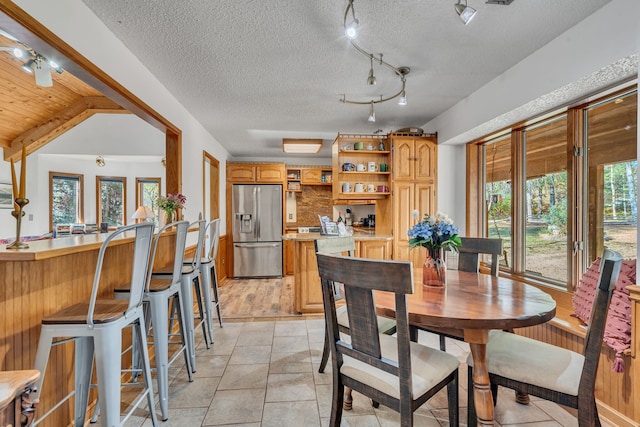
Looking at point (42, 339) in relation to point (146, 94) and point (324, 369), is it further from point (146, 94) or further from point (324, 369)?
point (146, 94)

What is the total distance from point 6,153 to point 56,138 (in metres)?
0.69

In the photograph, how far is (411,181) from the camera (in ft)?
12.7

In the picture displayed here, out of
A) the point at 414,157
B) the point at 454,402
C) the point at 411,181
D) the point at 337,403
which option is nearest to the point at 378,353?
the point at 337,403

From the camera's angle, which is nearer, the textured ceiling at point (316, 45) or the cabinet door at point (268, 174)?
the textured ceiling at point (316, 45)

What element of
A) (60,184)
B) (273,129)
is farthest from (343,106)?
(60,184)

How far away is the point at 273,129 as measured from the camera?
425 centimetres

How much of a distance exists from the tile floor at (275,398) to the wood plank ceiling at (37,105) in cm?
313

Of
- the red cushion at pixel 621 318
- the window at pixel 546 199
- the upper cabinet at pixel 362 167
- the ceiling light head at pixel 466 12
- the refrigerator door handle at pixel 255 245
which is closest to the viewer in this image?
the ceiling light head at pixel 466 12

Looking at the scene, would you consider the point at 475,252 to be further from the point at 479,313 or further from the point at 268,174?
the point at 268,174

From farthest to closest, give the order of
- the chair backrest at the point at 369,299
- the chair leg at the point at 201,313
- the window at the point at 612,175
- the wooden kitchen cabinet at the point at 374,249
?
1. the wooden kitchen cabinet at the point at 374,249
2. the chair leg at the point at 201,313
3. the window at the point at 612,175
4. the chair backrest at the point at 369,299

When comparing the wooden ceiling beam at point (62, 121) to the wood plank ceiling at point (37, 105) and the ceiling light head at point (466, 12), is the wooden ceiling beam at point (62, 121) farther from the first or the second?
the ceiling light head at point (466, 12)

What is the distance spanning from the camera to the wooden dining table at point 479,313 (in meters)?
1.28

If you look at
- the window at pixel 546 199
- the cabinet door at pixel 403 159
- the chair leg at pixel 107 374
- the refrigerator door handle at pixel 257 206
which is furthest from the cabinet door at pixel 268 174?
the chair leg at pixel 107 374

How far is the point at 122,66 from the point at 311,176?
415 centimetres
